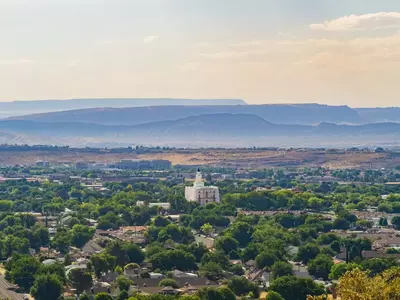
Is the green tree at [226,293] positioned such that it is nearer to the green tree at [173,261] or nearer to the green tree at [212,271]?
the green tree at [212,271]

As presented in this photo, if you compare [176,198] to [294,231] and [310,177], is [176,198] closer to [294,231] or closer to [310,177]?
[294,231]

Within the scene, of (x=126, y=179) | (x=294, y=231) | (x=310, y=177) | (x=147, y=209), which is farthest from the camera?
(x=310, y=177)

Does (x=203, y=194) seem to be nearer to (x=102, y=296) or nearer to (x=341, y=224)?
(x=341, y=224)

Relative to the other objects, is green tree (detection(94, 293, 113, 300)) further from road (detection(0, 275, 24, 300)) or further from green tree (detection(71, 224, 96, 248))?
green tree (detection(71, 224, 96, 248))

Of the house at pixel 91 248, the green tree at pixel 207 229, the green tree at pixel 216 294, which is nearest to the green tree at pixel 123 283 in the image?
the green tree at pixel 216 294

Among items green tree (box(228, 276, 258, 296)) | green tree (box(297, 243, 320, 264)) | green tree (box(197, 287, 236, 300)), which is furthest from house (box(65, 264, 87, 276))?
green tree (box(297, 243, 320, 264))

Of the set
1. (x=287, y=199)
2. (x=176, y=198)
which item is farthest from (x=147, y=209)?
(x=287, y=199)
